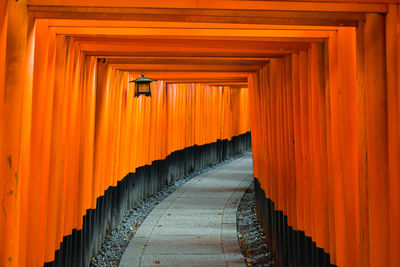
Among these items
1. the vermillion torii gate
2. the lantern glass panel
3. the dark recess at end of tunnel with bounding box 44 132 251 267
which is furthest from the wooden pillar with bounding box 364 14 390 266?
the lantern glass panel

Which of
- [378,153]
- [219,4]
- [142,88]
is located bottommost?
[378,153]

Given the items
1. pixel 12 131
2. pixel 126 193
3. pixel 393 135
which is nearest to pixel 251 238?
pixel 126 193

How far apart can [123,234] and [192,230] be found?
1453 millimetres

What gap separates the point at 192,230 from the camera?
29.3 feet

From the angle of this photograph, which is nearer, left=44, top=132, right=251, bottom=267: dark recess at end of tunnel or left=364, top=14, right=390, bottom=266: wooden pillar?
left=364, top=14, right=390, bottom=266: wooden pillar

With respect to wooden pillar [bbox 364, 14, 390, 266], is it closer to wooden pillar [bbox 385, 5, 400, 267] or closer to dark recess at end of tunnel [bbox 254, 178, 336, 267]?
wooden pillar [bbox 385, 5, 400, 267]

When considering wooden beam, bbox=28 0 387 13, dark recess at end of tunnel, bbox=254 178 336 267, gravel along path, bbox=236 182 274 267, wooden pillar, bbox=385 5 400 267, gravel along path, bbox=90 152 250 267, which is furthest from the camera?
gravel along path, bbox=236 182 274 267

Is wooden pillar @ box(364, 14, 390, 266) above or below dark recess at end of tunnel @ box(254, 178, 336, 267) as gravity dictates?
above

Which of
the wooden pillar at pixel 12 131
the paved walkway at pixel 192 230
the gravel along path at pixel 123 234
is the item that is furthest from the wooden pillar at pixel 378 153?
the gravel along path at pixel 123 234

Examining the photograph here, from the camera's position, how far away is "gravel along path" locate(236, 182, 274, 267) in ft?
24.1

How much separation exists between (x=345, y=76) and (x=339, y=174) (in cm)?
93

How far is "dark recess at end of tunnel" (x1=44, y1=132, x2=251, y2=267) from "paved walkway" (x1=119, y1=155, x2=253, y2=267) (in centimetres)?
59

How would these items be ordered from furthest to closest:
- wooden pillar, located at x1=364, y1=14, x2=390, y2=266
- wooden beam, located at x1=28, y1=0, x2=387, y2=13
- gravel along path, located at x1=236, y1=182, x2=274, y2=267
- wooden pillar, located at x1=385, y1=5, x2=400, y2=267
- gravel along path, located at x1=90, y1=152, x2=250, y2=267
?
gravel along path, located at x1=236, y1=182, x2=274, y2=267 → gravel along path, located at x1=90, y1=152, x2=250, y2=267 → wooden beam, located at x1=28, y1=0, x2=387, y2=13 → wooden pillar, located at x1=364, y1=14, x2=390, y2=266 → wooden pillar, located at x1=385, y1=5, x2=400, y2=267

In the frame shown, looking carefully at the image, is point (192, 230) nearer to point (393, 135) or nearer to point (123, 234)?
point (123, 234)
